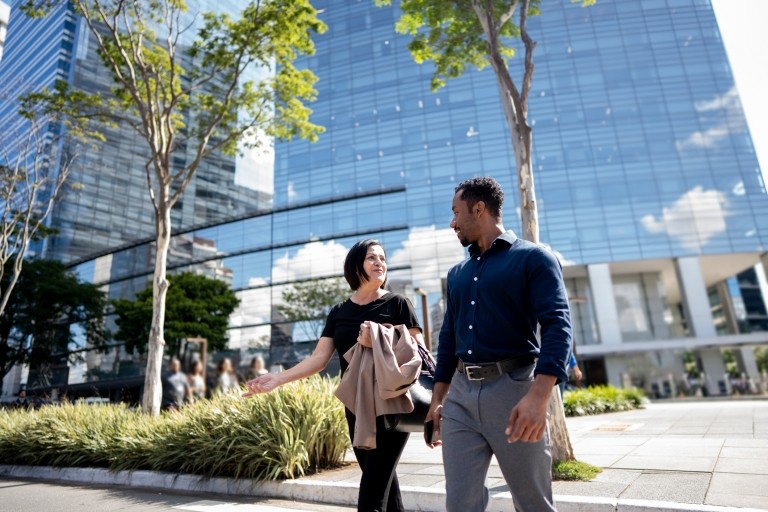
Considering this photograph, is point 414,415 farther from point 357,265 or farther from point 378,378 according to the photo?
point 357,265

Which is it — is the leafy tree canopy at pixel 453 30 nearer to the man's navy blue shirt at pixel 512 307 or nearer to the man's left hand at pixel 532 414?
the man's navy blue shirt at pixel 512 307

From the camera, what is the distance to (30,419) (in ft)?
28.4

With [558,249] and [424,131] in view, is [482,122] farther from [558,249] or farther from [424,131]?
[558,249]

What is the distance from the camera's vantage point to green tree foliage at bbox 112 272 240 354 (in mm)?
40125

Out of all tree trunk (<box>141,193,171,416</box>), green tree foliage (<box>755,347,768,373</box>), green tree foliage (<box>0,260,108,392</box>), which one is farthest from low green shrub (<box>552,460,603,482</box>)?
green tree foliage (<box>755,347,768,373</box>)

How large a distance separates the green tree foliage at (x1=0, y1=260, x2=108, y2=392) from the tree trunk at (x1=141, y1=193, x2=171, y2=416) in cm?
3367

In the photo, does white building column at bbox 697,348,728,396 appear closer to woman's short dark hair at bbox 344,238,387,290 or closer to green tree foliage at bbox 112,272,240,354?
green tree foliage at bbox 112,272,240,354

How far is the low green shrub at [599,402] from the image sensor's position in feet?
44.5

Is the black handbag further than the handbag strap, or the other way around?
the handbag strap

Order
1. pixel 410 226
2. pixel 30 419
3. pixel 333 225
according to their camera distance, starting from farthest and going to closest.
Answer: pixel 333 225
pixel 410 226
pixel 30 419

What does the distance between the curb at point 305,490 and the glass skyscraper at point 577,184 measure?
3195 centimetres

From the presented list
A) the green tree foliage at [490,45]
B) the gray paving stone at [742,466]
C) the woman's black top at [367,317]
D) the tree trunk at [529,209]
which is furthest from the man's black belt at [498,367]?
the gray paving stone at [742,466]

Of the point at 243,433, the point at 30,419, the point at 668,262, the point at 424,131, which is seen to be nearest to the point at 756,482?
the point at 243,433

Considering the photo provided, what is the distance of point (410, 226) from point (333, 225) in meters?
8.46
